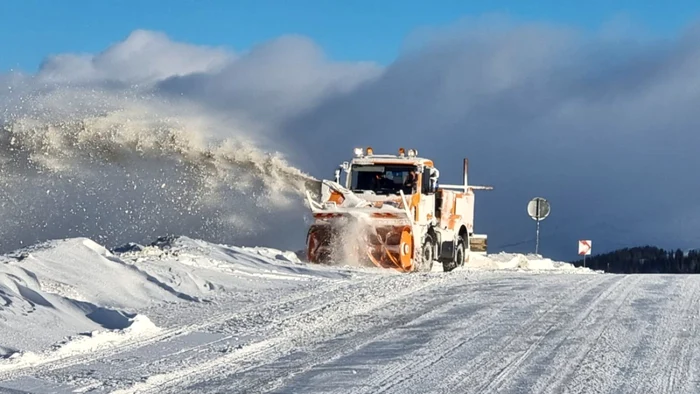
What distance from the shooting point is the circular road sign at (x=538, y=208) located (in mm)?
26391

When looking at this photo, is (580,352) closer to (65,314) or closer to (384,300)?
(384,300)

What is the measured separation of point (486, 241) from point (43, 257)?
13434mm

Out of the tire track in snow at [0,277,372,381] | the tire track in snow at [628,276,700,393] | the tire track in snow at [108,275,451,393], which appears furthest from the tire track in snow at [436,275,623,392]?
the tire track in snow at [0,277,372,381]

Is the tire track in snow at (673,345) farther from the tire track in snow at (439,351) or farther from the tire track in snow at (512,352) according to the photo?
the tire track in snow at (439,351)

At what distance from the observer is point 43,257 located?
10805 mm

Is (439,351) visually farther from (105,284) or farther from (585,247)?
(585,247)

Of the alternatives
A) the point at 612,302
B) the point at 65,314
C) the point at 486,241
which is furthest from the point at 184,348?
the point at 486,241

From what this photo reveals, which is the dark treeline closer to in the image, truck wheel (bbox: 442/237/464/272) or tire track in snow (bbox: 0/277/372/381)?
truck wheel (bbox: 442/237/464/272)

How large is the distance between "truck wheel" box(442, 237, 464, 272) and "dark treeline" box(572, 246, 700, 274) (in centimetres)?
2688

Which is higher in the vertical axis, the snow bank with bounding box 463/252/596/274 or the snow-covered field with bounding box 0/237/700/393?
the snow bank with bounding box 463/252/596/274

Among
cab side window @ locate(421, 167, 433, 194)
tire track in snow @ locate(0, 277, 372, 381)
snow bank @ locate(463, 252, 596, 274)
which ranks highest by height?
cab side window @ locate(421, 167, 433, 194)

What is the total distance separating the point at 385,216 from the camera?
672 inches

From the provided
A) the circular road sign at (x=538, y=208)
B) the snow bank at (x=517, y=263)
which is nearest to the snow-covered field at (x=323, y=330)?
the snow bank at (x=517, y=263)

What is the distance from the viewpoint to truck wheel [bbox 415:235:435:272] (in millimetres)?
17594
